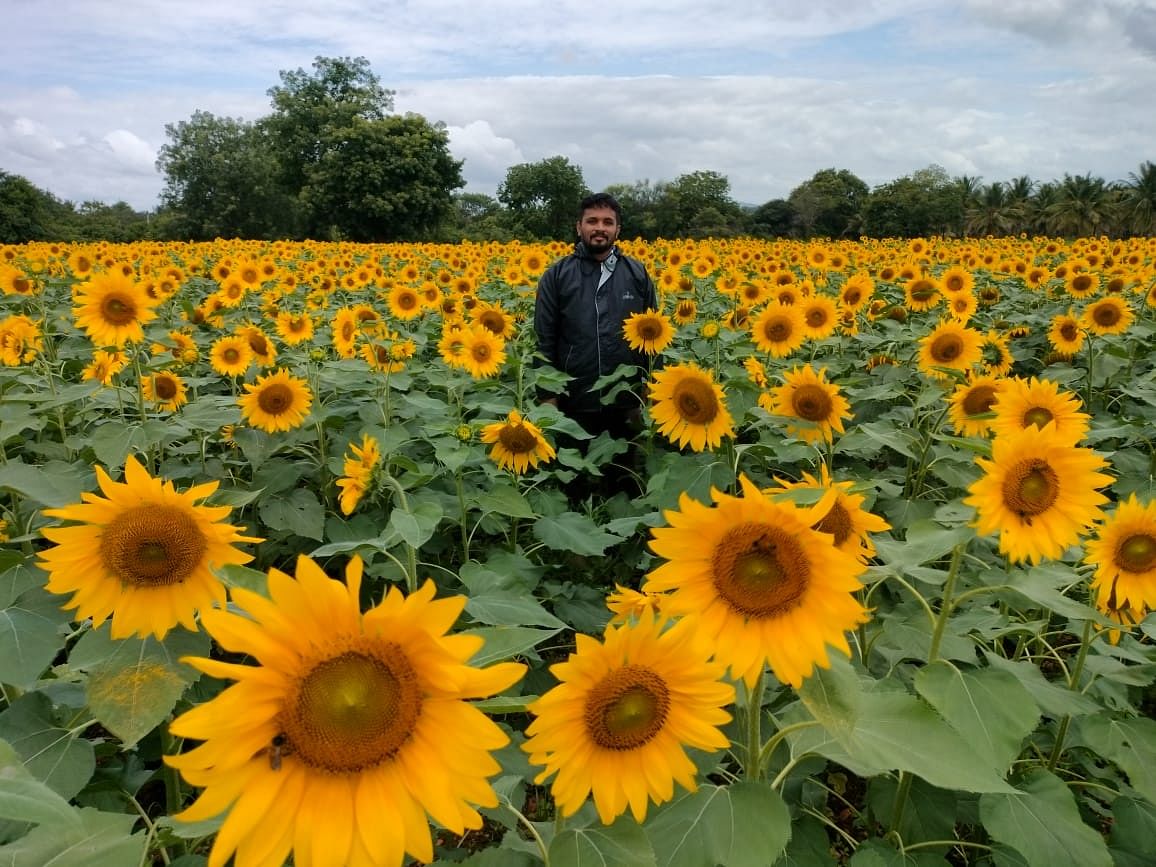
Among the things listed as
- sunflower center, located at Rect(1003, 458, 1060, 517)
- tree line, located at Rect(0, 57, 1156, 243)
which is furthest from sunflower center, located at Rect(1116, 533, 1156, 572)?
tree line, located at Rect(0, 57, 1156, 243)

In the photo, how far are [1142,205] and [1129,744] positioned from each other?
40.7 metres

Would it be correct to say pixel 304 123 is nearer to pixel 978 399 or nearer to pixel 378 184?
pixel 378 184

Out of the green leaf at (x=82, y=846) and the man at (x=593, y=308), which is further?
the man at (x=593, y=308)

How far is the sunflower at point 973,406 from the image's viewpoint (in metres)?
3.20

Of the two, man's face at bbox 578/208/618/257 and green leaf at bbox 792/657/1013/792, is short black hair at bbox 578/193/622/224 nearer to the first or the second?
man's face at bbox 578/208/618/257

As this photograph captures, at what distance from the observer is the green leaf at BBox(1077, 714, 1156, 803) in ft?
6.14

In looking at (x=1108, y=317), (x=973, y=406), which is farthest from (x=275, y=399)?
(x=1108, y=317)

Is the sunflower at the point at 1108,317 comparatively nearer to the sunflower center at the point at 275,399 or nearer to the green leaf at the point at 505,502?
the green leaf at the point at 505,502

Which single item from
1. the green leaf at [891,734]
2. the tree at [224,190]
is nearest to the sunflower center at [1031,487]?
the green leaf at [891,734]

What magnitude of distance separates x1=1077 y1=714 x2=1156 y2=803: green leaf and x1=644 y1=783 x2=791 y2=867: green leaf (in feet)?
3.69

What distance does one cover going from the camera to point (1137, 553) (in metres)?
2.07

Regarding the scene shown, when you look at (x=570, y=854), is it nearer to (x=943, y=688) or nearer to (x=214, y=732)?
(x=214, y=732)

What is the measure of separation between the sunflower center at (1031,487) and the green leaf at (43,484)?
258 cm

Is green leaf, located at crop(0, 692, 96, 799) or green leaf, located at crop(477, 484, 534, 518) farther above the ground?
green leaf, located at crop(477, 484, 534, 518)
